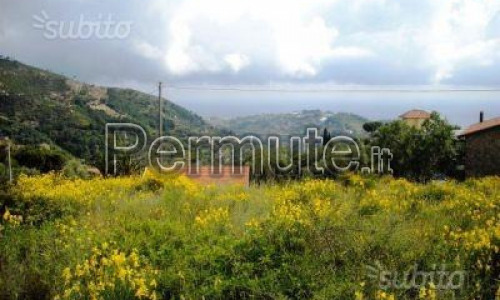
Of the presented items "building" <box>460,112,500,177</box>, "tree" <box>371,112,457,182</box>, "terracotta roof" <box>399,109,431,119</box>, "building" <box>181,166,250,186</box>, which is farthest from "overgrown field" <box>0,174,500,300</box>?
"terracotta roof" <box>399,109,431,119</box>

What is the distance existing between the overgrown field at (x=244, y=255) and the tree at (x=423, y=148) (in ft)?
107

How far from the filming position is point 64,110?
376ft

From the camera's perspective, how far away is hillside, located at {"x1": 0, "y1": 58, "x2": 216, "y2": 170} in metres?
84.4

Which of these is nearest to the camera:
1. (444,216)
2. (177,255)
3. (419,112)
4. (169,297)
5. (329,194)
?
(169,297)

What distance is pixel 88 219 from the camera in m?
8.78

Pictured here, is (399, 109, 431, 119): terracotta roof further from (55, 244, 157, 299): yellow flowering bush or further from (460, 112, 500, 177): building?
(55, 244, 157, 299): yellow flowering bush

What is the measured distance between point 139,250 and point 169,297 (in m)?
1.15

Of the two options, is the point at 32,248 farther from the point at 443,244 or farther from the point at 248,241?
the point at 443,244

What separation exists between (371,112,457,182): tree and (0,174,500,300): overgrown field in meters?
32.6

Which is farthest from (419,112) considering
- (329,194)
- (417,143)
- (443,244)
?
(443,244)

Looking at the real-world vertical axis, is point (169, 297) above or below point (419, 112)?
below

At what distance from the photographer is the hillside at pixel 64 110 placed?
277 feet

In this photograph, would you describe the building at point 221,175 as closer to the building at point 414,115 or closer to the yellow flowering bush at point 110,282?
the yellow flowering bush at point 110,282

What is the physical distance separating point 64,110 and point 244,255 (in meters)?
116
